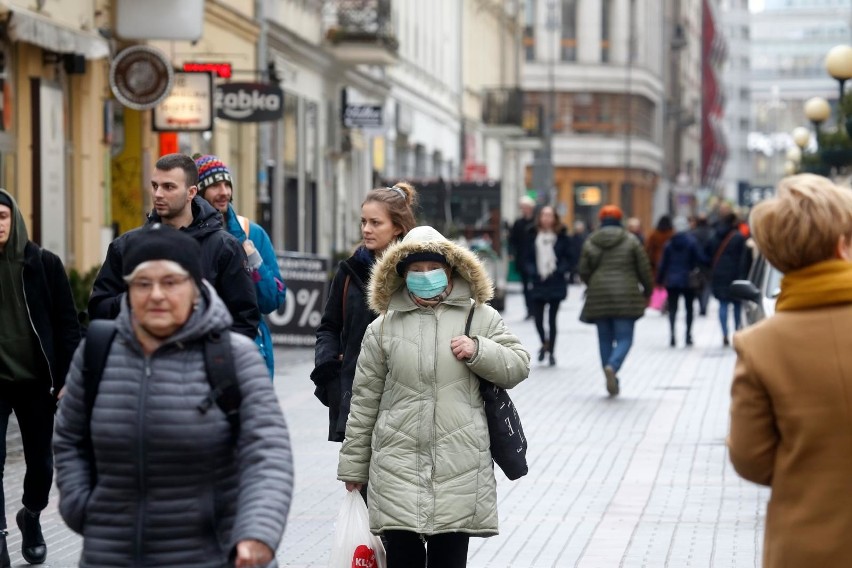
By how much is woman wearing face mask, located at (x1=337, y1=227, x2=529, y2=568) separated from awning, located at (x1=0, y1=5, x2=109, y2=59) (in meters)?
11.4

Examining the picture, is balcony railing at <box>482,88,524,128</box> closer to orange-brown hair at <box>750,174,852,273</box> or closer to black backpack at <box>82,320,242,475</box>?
black backpack at <box>82,320,242,475</box>

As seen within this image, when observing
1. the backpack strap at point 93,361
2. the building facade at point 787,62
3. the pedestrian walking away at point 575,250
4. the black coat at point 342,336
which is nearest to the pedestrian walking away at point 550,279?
the pedestrian walking away at point 575,250

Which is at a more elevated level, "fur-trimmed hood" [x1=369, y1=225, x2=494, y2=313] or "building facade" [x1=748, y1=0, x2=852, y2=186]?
"building facade" [x1=748, y1=0, x2=852, y2=186]

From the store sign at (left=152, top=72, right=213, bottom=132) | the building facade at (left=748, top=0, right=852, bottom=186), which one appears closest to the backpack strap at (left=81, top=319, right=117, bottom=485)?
the store sign at (left=152, top=72, right=213, bottom=132)

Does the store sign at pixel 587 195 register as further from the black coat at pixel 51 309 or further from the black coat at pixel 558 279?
the black coat at pixel 51 309

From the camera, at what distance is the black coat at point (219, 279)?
7996 millimetres

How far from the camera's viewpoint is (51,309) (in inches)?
338

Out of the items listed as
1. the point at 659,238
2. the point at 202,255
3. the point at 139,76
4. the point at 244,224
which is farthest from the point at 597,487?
the point at 659,238

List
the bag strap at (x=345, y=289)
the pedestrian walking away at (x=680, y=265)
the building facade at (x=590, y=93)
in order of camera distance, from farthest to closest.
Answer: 1. the building facade at (x=590, y=93)
2. the pedestrian walking away at (x=680, y=265)
3. the bag strap at (x=345, y=289)

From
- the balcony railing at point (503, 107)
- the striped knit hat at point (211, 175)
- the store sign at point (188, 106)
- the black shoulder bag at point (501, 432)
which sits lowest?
the black shoulder bag at point (501, 432)

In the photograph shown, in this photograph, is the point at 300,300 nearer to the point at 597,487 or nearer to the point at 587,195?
the point at 597,487

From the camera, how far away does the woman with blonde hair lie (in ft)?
14.6

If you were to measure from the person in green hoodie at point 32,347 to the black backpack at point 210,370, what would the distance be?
369cm

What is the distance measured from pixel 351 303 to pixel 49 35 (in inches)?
436
